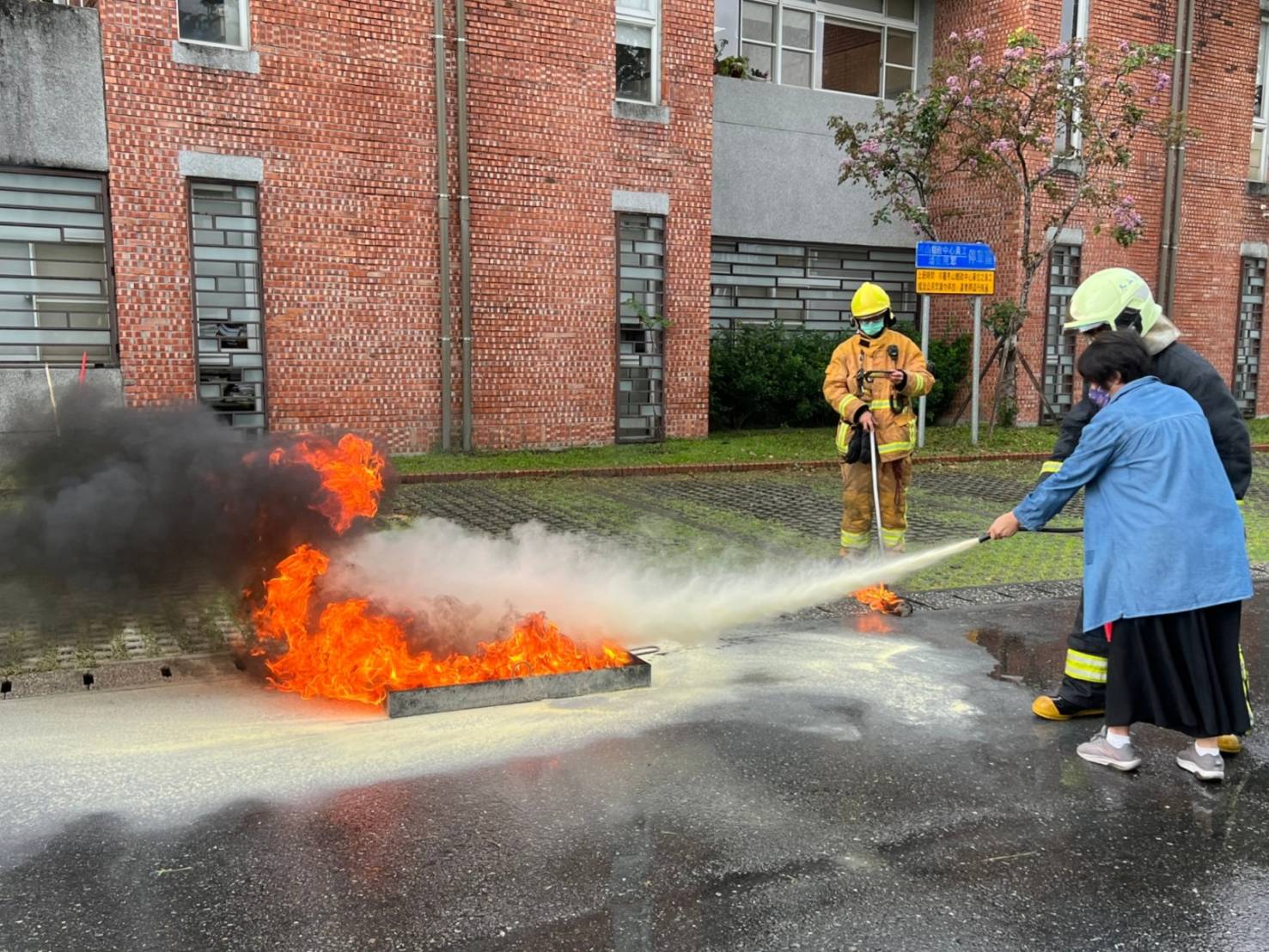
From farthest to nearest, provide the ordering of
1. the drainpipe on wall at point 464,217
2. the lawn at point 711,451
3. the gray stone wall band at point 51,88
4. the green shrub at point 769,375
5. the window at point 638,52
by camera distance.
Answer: the green shrub at point 769,375
the window at point 638,52
the drainpipe on wall at point 464,217
the lawn at point 711,451
the gray stone wall band at point 51,88

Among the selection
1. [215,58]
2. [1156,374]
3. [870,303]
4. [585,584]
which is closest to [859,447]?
[870,303]

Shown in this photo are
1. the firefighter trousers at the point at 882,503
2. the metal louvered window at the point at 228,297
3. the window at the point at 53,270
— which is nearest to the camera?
the firefighter trousers at the point at 882,503

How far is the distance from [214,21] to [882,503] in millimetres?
9683

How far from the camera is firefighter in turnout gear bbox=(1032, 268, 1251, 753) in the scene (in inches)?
174

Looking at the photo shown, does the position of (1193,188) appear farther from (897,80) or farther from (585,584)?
(585,584)

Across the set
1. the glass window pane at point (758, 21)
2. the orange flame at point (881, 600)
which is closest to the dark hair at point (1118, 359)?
the orange flame at point (881, 600)

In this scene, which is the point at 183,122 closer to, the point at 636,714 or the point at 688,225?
the point at 688,225

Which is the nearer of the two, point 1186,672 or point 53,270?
point 1186,672

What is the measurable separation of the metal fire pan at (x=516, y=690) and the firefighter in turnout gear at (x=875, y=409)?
7.72 feet

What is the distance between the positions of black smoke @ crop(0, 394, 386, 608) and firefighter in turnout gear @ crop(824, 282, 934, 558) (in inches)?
135

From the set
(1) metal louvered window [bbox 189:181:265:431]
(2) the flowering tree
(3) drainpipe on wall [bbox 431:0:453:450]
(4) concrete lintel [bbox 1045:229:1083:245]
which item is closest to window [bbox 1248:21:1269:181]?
(2) the flowering tree

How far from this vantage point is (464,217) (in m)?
13.3

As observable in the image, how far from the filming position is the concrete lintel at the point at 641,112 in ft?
47.0

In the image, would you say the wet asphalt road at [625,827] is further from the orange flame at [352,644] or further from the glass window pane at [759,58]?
the glass window pane at [759,58]
